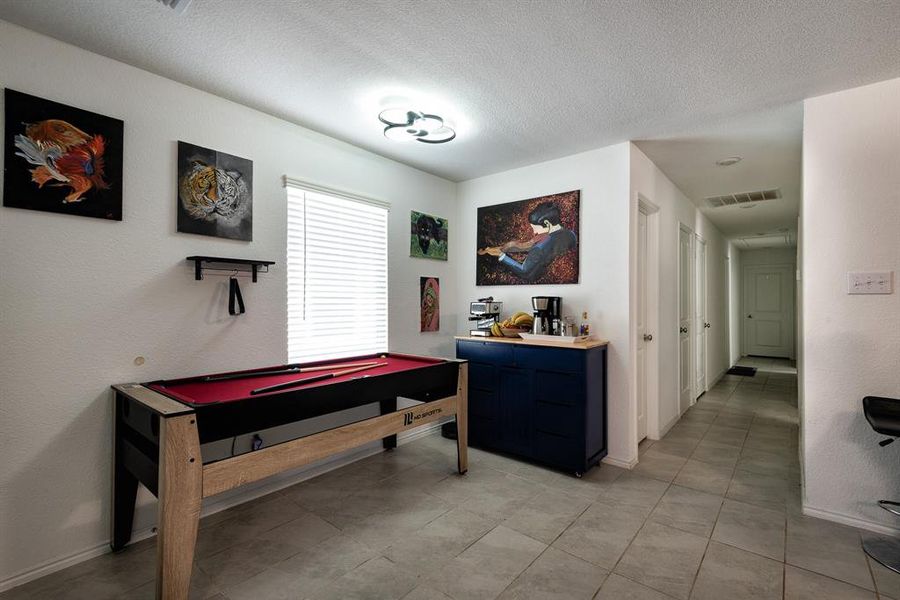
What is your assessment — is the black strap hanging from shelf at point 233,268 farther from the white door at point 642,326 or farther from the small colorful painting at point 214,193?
the white door at point 642,326

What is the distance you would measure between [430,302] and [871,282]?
10.4ft

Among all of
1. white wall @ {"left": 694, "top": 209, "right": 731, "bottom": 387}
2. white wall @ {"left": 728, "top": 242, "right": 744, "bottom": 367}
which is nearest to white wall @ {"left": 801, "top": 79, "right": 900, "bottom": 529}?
white wall @ {"left": 694, "top": 209, "right": 731, "bottom": 387}

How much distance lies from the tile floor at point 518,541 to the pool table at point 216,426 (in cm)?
36

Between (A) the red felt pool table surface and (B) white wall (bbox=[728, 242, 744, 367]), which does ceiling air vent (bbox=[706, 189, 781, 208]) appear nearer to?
(B) white wall (bbox=[728, 242, 744, 367])

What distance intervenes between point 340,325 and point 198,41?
6.62 ft

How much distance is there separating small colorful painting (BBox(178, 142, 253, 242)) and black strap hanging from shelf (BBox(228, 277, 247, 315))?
30 centimetres

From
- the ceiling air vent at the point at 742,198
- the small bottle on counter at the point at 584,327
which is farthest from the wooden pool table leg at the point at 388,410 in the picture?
the ceiling air vent at the point at 742,198

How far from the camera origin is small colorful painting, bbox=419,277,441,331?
4.06 metres

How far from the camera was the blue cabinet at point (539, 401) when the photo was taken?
3074 mm

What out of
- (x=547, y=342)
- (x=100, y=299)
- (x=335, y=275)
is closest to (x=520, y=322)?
(x=547, y=342)

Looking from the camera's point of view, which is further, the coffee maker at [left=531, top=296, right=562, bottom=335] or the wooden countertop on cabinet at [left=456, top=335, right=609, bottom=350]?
the coffee maker at [left=531, top=296, right=562, bottom=335]

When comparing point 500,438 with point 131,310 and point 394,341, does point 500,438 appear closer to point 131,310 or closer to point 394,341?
point 394,341

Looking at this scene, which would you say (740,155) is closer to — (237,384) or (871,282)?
(871,282)

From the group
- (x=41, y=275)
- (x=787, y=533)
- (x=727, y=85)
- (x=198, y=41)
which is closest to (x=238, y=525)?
(x=41, y=275)
